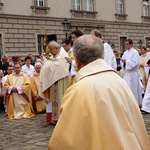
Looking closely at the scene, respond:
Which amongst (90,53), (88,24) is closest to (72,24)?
(88,24)

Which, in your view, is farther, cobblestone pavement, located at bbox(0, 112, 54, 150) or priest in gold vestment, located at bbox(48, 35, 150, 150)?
cobblestone pavement, located at bbox(0, 112, 54, 150)

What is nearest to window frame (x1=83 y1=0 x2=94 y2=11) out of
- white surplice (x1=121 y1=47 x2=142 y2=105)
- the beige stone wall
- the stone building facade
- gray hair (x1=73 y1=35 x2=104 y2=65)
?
the stone building facade

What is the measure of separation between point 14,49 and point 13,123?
45.0ft

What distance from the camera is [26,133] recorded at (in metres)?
6.76

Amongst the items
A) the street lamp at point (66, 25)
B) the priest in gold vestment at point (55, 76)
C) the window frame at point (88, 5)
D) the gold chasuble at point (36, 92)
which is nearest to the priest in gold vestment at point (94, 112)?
the priest in gold vestment at point (55, 76)

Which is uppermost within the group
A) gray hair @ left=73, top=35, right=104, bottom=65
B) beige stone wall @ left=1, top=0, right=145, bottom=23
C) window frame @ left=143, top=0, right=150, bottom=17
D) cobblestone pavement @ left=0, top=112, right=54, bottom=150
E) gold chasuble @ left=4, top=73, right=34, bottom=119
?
window frame @ left=143, top=0, right=150, bottom=17

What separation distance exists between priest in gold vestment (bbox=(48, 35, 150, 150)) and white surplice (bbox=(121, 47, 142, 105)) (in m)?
6.90

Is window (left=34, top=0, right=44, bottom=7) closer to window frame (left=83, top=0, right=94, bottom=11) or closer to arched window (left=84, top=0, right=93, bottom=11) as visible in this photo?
window frame (left=83, top=0, right=94, bottom=11)

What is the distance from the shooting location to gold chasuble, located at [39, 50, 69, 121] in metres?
7.34

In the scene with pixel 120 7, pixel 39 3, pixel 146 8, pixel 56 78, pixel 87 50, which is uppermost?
pixel 146 8

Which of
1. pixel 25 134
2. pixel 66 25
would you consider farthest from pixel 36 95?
pixel 66 25

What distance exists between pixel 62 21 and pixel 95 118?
71.9 feet

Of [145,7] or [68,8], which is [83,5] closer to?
[68,8]

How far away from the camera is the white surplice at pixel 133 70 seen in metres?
9.36
